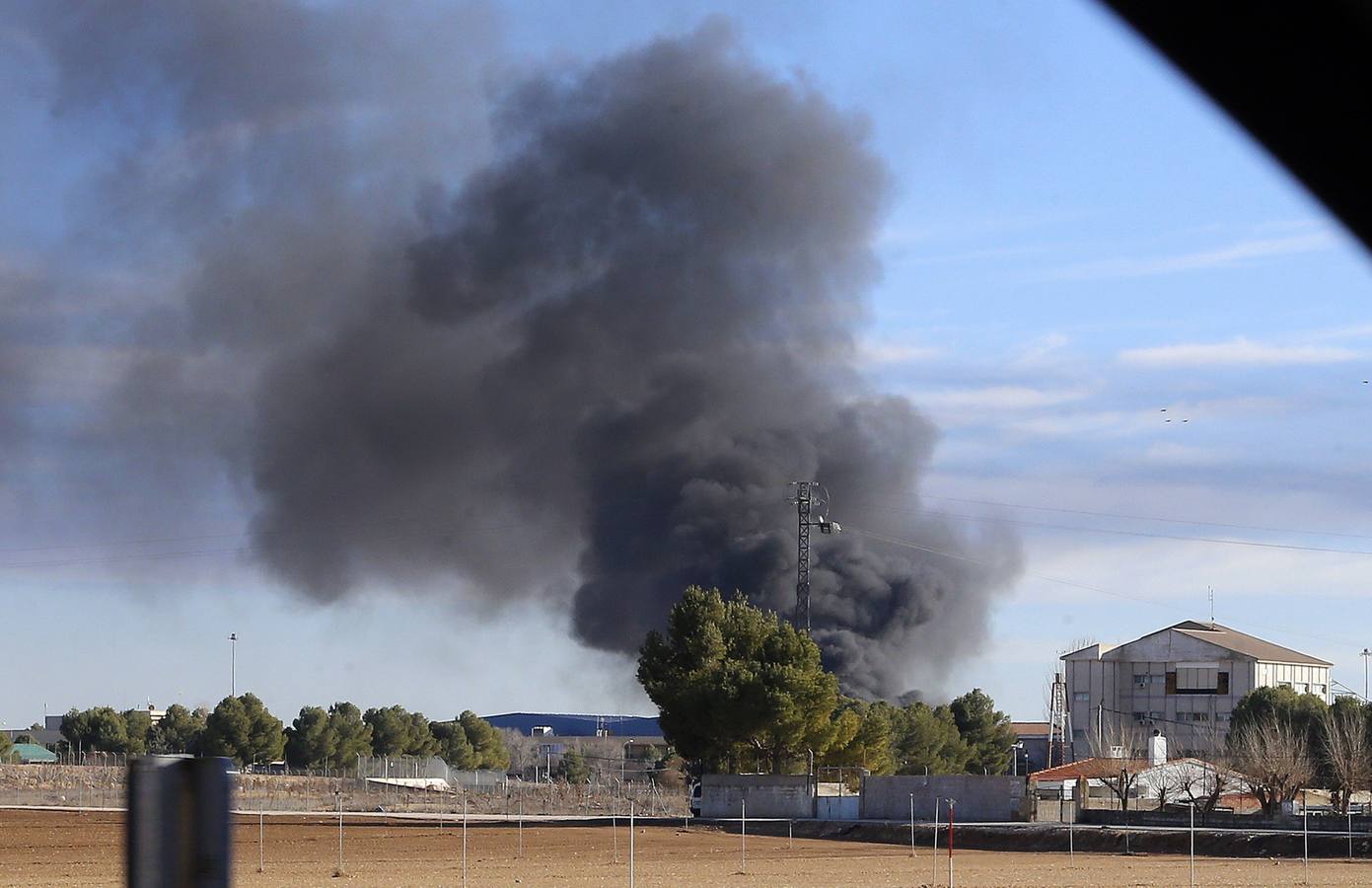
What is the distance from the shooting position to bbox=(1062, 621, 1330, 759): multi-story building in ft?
323

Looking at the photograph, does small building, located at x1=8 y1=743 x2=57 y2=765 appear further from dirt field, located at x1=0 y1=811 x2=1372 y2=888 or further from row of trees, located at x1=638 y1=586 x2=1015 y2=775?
dirt field, located at x1=0 y1=811 x2=1372 y2=888

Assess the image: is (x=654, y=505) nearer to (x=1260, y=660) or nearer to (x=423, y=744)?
(x=423, y=744)

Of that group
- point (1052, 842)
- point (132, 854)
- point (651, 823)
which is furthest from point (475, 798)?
point (132, 854)

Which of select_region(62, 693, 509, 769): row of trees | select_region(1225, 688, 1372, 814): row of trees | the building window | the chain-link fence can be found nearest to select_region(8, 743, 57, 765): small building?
select_region(62, 693, 509, 769): row of trees

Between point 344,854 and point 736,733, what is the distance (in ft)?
89.1

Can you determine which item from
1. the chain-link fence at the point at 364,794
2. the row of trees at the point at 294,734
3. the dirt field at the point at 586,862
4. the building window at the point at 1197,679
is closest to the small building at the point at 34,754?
the row of trees at the point at 294,734

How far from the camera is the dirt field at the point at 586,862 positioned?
33.1 m

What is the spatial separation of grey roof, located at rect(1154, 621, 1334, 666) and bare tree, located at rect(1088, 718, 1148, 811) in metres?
8.10

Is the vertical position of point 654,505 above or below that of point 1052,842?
above

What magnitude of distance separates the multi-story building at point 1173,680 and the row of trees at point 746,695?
31.6 metres

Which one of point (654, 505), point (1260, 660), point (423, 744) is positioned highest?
point (654, 505)

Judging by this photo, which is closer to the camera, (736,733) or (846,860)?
(846,860)

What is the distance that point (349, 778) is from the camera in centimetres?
9344

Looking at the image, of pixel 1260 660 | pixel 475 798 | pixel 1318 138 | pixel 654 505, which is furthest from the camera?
pixel 654 505
